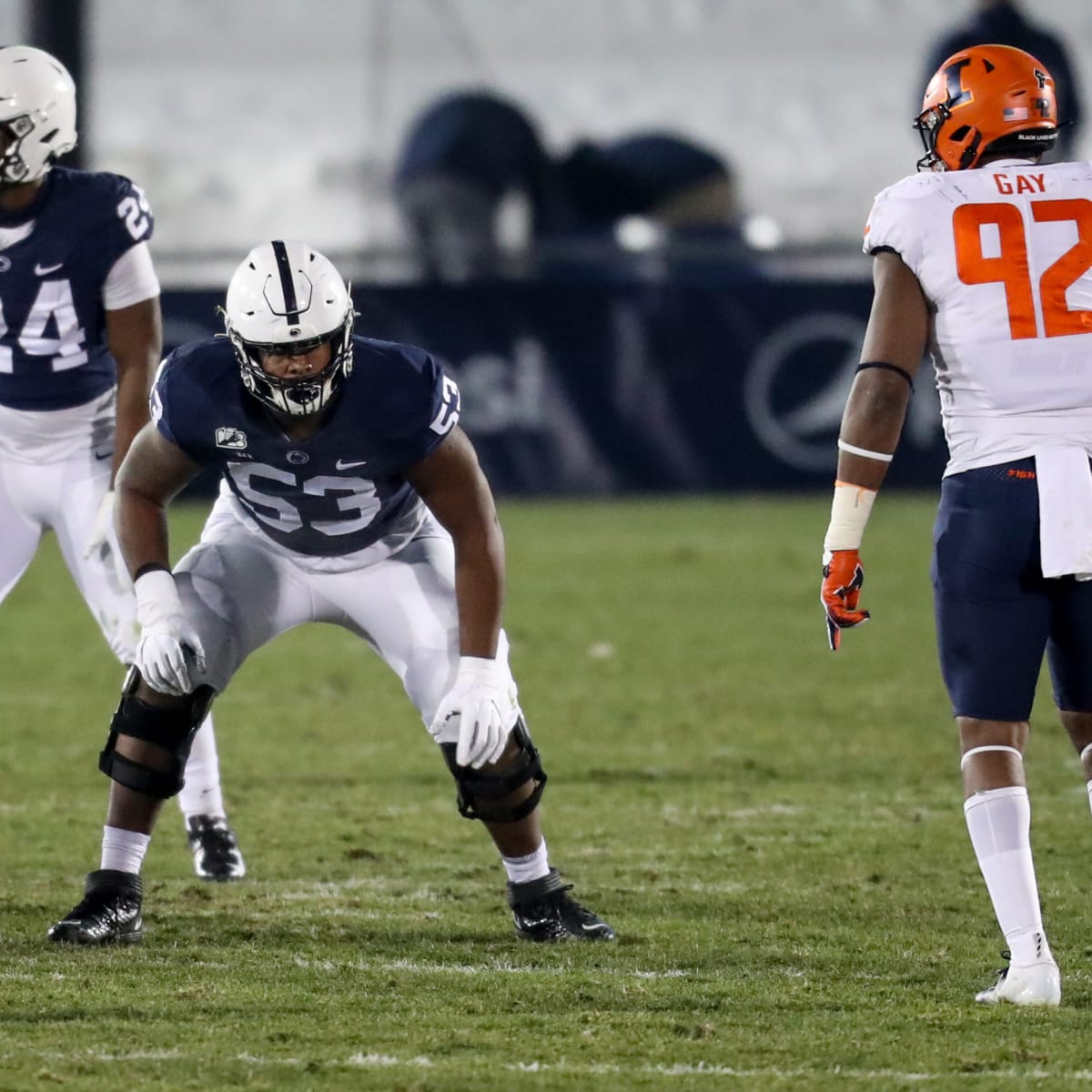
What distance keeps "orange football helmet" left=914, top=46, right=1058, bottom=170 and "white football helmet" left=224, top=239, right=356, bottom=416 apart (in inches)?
47.8

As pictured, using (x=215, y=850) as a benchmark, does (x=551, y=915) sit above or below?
above

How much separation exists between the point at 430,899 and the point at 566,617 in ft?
15.6

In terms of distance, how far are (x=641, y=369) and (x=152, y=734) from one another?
967cm

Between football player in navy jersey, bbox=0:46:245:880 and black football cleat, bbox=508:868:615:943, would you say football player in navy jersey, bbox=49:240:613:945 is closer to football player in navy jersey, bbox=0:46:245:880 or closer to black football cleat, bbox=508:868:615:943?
black football cleat, bbox=508:868:615:943

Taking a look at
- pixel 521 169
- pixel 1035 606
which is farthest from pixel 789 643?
pixel 521 169

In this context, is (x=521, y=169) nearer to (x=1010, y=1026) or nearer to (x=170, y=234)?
(x=170, y=234)

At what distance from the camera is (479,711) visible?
427 centimetres

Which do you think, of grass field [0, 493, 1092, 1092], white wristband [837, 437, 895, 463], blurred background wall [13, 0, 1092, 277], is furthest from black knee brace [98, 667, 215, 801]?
blurred background wall [13, 0, 1092, 277]

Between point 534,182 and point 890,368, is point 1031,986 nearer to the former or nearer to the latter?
point 890,368

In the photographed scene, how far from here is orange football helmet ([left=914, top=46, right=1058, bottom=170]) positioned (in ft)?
13.1

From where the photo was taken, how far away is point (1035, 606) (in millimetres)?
3859

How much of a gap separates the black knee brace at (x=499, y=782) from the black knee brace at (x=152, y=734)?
53 cm

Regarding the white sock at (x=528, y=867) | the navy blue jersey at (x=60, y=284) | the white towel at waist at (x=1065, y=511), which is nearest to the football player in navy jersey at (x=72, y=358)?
the navy blue jersey at (x=60, y=284)

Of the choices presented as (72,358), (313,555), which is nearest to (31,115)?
(72,358)
